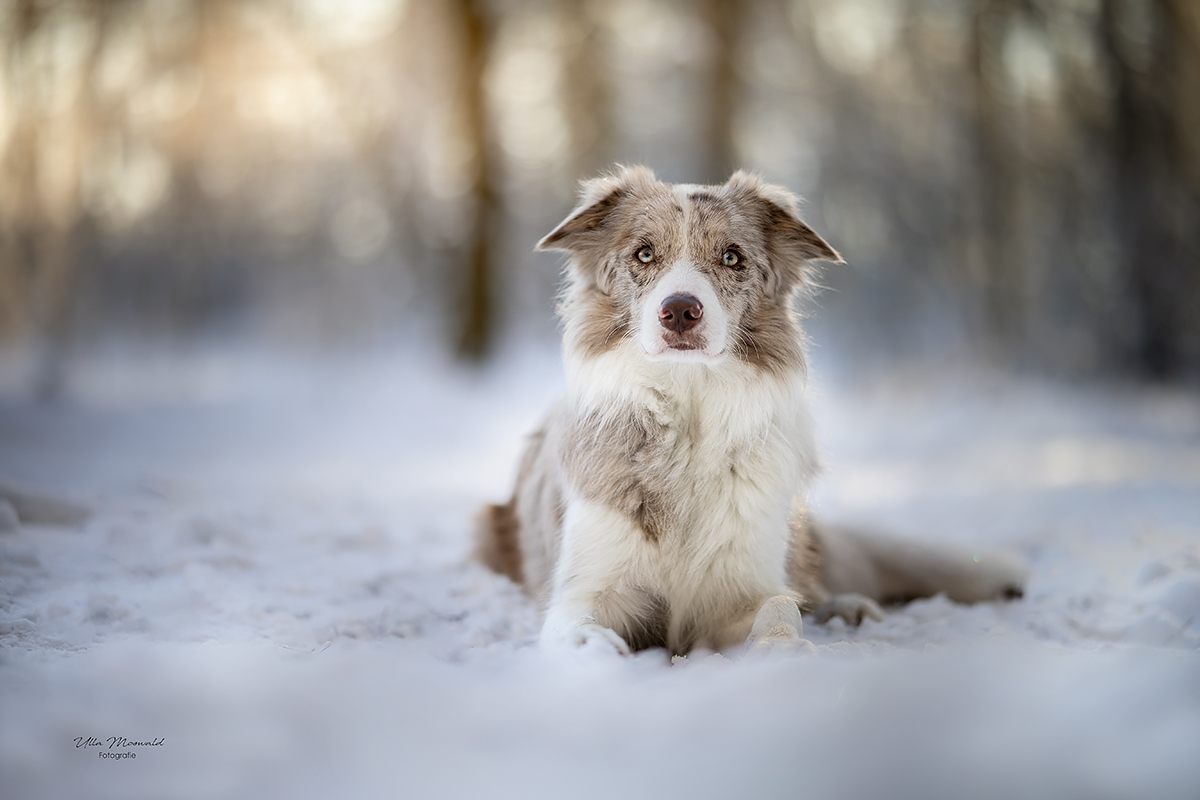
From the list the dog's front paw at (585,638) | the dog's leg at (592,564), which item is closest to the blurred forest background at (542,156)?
the dog's leg at (592,564)

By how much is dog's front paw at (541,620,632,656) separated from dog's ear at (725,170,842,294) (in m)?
1.51

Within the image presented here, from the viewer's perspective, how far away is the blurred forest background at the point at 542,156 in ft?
30.4

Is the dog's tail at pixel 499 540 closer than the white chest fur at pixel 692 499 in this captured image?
No

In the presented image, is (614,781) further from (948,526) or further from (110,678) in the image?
(948,526)

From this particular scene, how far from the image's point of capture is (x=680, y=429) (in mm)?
2873

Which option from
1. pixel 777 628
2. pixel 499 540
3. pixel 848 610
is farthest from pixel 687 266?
pixel 499 540

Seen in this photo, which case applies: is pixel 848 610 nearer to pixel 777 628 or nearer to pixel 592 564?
pixel 777 628

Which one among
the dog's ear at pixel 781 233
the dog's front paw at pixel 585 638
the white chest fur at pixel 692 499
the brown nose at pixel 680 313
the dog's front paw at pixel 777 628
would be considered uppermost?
the dog's ear at pixel 781 233

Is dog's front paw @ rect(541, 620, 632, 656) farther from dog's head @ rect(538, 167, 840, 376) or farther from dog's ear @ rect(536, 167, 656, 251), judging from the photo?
dog's ear @ rect(536, 167, 656, 251)

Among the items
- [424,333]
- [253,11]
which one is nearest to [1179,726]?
[253,11]

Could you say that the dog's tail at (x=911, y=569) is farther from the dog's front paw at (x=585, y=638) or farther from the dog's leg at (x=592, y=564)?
the dog's front paw at (x=585, y=638)

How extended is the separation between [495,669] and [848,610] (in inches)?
61.0

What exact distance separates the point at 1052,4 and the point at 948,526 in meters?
7.61

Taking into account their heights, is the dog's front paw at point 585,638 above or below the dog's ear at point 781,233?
below
